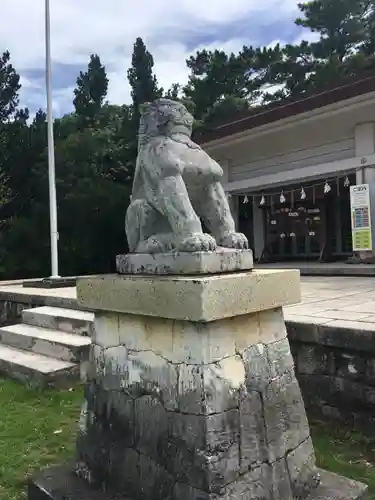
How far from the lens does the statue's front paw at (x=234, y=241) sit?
8.02 ft

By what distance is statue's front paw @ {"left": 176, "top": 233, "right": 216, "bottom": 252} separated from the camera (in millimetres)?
2150

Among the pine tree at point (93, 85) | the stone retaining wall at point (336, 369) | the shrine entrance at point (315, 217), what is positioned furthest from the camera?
the pine tree at point (93, 85)

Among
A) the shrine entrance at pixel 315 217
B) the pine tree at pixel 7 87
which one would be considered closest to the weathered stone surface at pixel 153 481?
the shrine entrance at pixel 315 217

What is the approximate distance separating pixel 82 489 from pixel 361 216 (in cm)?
865

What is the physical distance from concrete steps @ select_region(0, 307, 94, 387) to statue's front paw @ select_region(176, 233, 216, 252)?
2.76m

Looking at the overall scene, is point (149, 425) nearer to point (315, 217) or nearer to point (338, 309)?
point (338, 309)

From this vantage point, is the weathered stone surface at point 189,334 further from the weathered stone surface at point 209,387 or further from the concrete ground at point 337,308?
the concrete ground at point 337,308

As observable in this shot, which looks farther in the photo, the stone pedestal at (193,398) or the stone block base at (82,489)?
the stone block base at (82,489)

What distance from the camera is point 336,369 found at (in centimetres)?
352

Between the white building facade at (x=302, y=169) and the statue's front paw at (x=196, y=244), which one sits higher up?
the white building facade at (x=302, y=169)

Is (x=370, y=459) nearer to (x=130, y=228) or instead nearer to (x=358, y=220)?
(x=130, y=228)

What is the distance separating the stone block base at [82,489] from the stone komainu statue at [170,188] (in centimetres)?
124

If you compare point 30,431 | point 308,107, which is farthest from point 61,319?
point 308,107

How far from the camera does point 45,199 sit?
1524 cm
